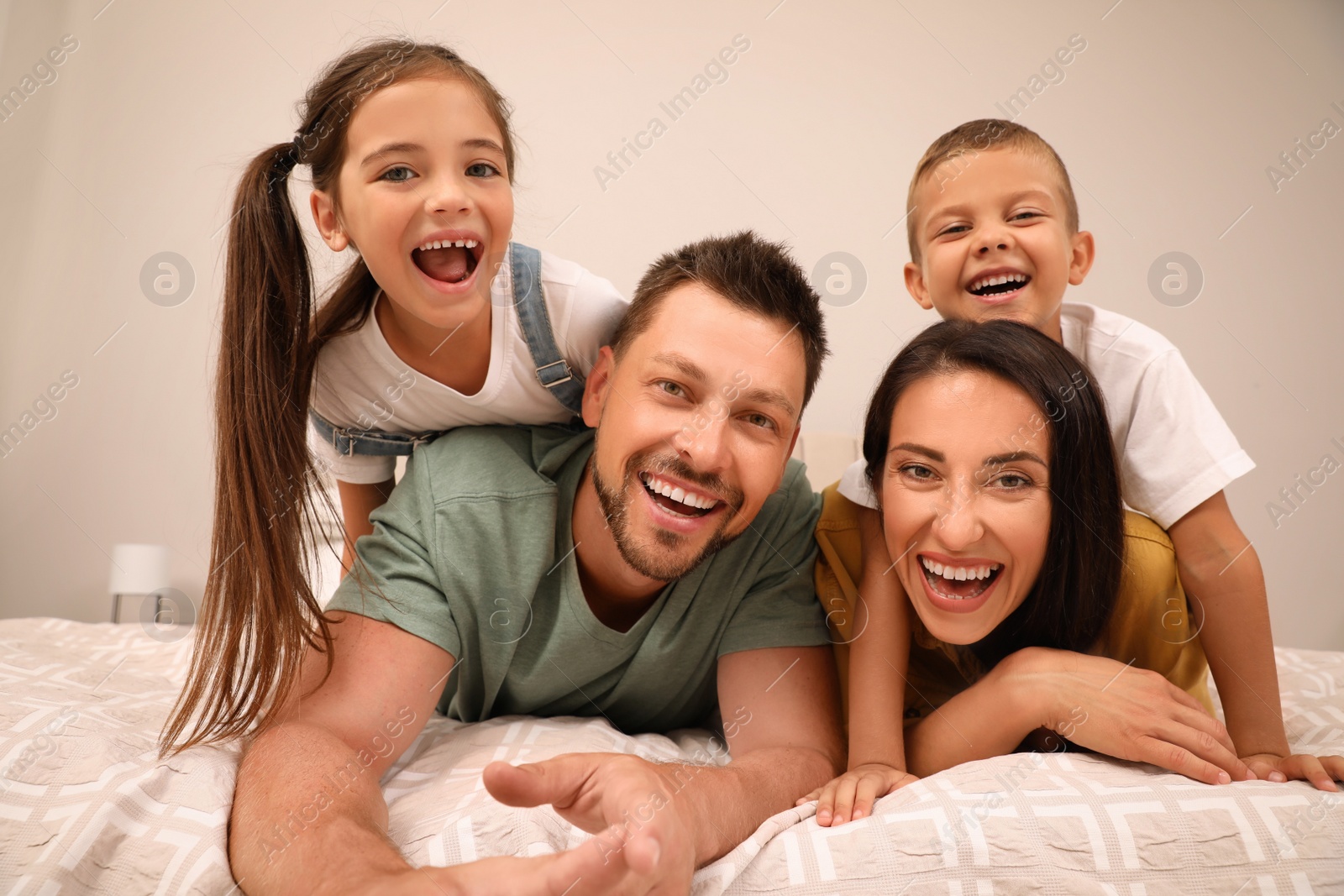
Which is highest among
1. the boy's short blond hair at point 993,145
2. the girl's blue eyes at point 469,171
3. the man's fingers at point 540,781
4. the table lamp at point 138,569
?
the boy's short blond hair at point 993,145

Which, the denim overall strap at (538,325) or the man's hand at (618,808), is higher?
the denim overall strap at (538,325)

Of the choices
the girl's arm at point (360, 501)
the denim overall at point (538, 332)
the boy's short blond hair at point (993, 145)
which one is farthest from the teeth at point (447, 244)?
the boy's short blond hair at point (993, 145)

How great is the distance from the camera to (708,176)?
9.93 feet

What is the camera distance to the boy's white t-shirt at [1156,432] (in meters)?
1.36

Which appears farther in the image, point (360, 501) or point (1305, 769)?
point (360, 501)

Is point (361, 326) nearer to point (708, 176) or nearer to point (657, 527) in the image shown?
point (657, 527)

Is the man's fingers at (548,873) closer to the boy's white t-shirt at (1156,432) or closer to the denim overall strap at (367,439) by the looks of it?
the boy's white t-shirt at (1156,432)

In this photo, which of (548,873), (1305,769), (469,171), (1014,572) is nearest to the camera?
(548,873)

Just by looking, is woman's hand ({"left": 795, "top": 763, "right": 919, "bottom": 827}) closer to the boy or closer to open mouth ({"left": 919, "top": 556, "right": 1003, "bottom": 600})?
the boy

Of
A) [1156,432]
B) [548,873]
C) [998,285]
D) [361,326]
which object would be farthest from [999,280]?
[548,873]

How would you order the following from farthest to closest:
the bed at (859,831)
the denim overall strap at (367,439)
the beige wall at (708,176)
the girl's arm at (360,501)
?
the beige wall at (708,176) < the girl's arm at (360,501) < the denim overall strap at (367,439) < the bed at (859,831)

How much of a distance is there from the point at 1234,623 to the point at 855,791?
65 centimetres

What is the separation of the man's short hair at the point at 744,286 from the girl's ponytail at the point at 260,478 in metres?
0.51

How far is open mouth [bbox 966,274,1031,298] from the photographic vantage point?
4.93 ft
